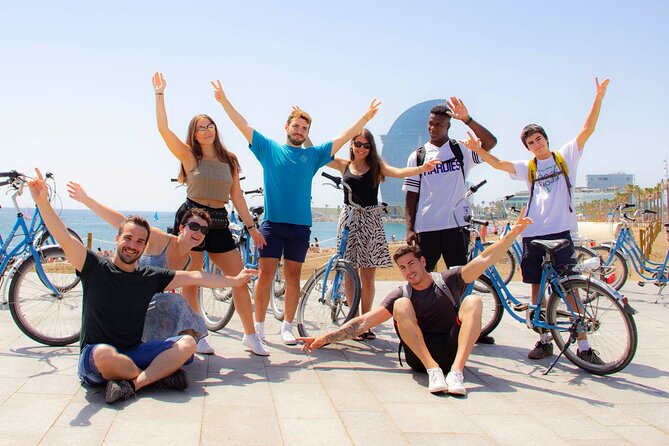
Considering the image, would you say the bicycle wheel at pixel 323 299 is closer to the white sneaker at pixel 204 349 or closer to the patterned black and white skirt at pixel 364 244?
the patterned black and white skirt at pixel 364 244

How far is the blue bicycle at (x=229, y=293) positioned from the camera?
5.38m

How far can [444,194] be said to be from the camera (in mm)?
4863

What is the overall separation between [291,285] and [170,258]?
1065 millimetres

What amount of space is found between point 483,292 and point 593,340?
38.0 inches

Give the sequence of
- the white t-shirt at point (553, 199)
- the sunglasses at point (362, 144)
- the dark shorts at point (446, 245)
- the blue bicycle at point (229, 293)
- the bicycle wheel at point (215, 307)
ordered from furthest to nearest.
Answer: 1. the blue bicycle at point (229, 293)
2. the bicycle wheel at point (215, 307)
3. the sunglasses at point (362, 144)
4. the dark shorts at point (446, 245)
5. the white t-shirt at point (553, 199)

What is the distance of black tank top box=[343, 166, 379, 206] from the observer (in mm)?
5027

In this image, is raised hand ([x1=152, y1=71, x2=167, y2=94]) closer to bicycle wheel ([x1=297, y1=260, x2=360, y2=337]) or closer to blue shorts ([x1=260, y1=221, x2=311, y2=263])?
blue shorts ([x1=260, y1=221, x2=311, y2=263])

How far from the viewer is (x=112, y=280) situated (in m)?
3.41

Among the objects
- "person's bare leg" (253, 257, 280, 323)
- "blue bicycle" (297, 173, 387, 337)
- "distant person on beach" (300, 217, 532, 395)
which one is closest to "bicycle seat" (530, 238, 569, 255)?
"distant person on beach" (300, 217, 532, 395)

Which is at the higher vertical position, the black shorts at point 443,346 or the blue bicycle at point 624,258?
the blue bicycle at point 624,258

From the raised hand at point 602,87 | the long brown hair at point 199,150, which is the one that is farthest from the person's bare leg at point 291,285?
the raised hand at point 602,87

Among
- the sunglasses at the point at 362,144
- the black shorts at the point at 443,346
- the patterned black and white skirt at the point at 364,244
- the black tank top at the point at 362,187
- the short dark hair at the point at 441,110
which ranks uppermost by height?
the short dark hair at the point at 441,110

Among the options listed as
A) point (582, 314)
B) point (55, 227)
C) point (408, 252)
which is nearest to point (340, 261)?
point (408, 252)

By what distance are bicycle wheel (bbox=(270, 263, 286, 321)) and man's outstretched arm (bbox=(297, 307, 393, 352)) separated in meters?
1.69
